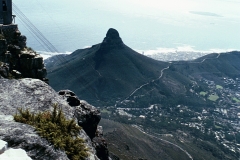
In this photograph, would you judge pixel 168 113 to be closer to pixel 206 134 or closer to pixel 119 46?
pixel 206 134

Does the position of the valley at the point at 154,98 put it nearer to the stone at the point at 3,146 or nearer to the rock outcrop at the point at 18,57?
the rock outcrop at the point at 18,57

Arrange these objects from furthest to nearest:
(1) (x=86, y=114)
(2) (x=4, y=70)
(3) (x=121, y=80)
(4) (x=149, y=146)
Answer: (3) (x=121, y=80) → (4) (x=149, y=146) → (1) (x=86, y=114) → (2) (x=4, y=70)

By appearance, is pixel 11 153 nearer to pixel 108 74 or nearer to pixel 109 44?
pixel 108 74

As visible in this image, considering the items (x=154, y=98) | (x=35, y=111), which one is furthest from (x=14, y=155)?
(x=154, y=98)

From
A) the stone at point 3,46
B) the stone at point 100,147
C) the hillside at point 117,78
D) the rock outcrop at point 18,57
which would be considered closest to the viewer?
the stone at point 100,147

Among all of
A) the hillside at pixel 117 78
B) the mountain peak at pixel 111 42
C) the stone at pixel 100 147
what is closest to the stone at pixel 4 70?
the stone at pixel 100 147

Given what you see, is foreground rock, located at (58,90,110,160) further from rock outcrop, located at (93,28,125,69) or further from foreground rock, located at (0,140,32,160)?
rock outcrop, located at (93,28,125,69)

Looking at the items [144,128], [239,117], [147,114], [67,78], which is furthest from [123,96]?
[239,117]
